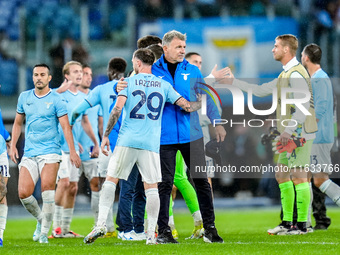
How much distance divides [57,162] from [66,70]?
2194 millimetres

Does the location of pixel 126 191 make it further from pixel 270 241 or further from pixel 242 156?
pixel 242 156

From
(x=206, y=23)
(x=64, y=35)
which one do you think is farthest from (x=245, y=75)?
(x=64, y=35)

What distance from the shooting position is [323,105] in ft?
32.4

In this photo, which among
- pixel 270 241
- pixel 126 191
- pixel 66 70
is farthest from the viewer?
pixel 66 70

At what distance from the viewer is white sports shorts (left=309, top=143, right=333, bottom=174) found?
32.6ft

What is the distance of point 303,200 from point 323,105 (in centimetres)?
147

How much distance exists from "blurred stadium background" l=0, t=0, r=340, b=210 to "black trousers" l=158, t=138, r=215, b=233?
34.9 feet

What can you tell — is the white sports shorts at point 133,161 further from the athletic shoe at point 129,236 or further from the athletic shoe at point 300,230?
the athletic shoe at point 300,230

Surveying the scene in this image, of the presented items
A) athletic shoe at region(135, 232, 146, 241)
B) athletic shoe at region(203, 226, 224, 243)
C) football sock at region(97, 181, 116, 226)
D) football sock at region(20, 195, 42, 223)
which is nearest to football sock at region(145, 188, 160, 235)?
football sock at region(97, 181, 116, 226)

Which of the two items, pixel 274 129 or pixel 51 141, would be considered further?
pixel 274 129

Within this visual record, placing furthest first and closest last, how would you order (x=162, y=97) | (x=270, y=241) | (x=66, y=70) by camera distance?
1. (x=66, y=70)
2. (x=270, y=241)
3. (x=162, y=97)

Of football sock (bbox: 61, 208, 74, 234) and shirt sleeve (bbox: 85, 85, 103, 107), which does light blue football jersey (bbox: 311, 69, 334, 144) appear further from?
football sock (bbox: 61, 208, 74, 234)

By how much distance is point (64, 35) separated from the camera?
20297 mm

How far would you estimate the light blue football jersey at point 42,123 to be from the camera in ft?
28.3
